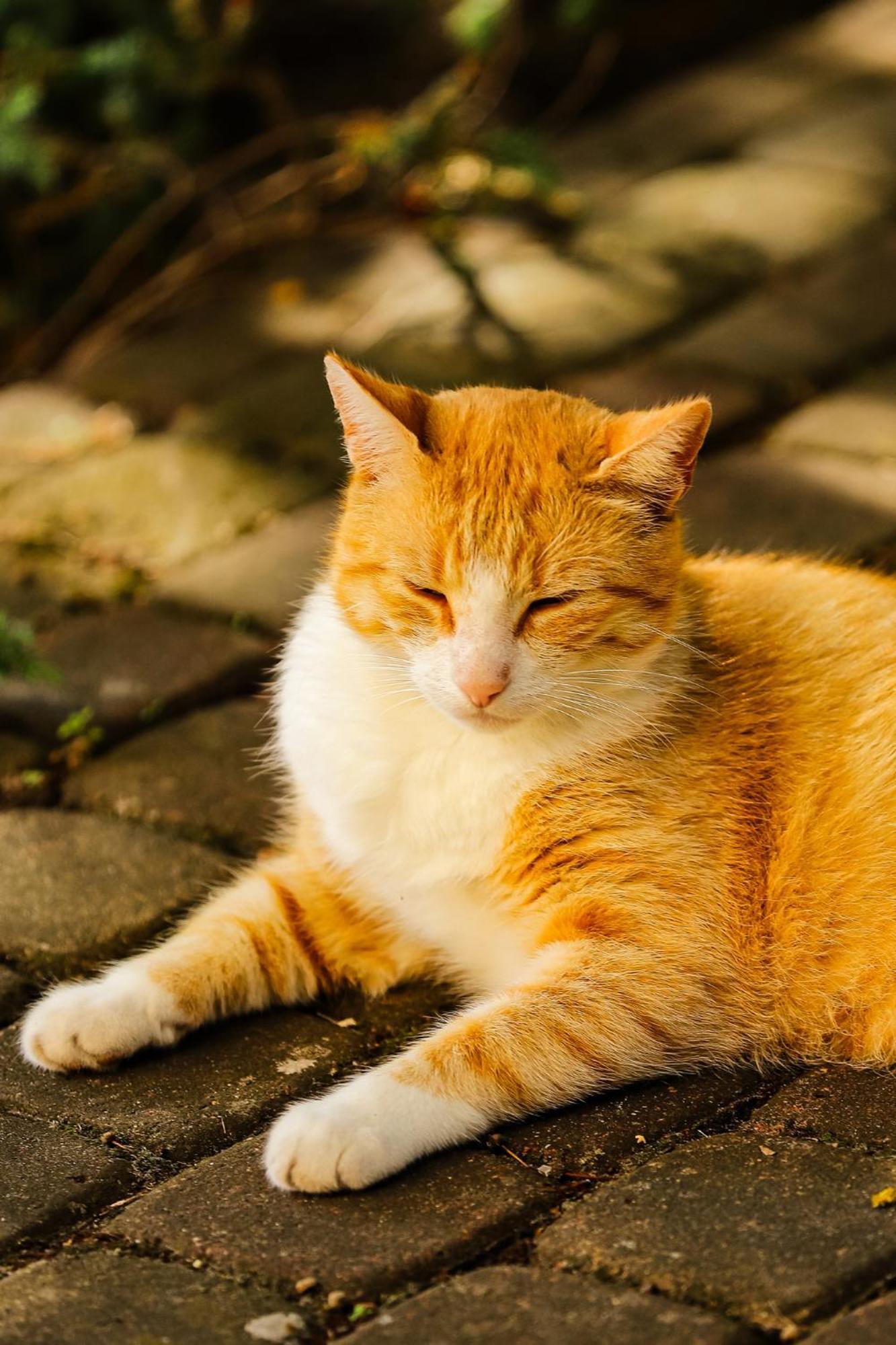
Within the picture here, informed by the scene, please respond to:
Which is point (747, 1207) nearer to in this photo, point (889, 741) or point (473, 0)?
point (889, 741)

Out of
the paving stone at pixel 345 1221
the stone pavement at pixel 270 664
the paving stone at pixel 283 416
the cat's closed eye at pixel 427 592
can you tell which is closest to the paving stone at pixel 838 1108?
the stone pavement at pixel 270 664

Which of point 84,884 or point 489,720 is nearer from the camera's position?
point 489,720

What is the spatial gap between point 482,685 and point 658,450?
49 centimetres

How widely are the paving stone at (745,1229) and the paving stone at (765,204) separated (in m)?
4.26

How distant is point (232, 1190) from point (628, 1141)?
59cm

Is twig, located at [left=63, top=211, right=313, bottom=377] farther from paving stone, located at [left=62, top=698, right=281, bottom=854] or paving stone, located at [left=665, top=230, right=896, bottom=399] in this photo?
paving stone, located at [left=62, top=698, right=281, bottom=854]

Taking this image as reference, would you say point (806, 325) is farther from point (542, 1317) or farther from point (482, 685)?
point (542, 1317)

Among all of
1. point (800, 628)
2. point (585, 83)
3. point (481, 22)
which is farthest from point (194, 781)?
point (585, 83)

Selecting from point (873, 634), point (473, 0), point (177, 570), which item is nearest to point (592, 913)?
point (873, 634)

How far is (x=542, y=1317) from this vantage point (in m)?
1.86

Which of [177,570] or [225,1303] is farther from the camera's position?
[177,570]

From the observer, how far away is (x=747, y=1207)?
2070 mm

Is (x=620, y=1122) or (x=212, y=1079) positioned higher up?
(x=212, y=1079)

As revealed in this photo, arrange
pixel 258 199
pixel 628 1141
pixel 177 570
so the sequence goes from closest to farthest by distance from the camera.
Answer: pixel 628 1141 < pixel 177 570 < pixel 258 199
